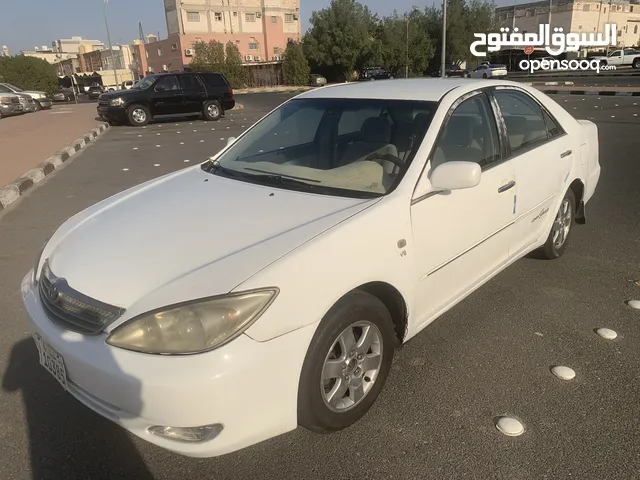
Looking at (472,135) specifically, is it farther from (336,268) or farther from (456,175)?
(336,268)

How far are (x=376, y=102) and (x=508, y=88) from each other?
1.09 meters

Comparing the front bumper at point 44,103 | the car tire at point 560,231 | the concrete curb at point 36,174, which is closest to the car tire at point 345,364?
the car tire at point 560,231

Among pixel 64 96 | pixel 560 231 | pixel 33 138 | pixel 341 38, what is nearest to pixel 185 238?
pixel 560 231

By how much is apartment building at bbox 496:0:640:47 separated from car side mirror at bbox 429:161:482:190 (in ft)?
282

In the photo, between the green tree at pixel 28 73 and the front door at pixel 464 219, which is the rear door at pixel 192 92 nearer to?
the front door at pixel 464 219

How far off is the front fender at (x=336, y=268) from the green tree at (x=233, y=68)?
47.5 metres

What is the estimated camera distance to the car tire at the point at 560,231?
13.1 ft

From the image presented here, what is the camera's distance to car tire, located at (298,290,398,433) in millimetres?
2051

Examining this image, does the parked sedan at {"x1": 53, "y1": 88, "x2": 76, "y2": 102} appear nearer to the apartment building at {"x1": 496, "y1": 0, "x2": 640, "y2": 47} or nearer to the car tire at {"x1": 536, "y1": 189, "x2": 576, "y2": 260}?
the car tire at {"x1": 536, "y1": 189, "x2": 576, "y2": 260}

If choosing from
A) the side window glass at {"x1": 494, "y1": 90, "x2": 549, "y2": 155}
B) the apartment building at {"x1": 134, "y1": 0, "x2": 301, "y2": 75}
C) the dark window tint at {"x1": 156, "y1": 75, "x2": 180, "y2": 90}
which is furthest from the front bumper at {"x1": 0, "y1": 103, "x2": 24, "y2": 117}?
the apartment building at {"x1": 134, "y1": 0, "x2": 301, "y2": 75}

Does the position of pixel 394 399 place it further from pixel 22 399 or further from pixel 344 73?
pixel 344 73

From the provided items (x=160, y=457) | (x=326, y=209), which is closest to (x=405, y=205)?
(x=326, y=209)

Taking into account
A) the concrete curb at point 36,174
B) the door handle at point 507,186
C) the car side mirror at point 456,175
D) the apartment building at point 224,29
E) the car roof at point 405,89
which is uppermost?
the apartment building at point 224,29

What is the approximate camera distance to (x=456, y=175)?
246 cm
